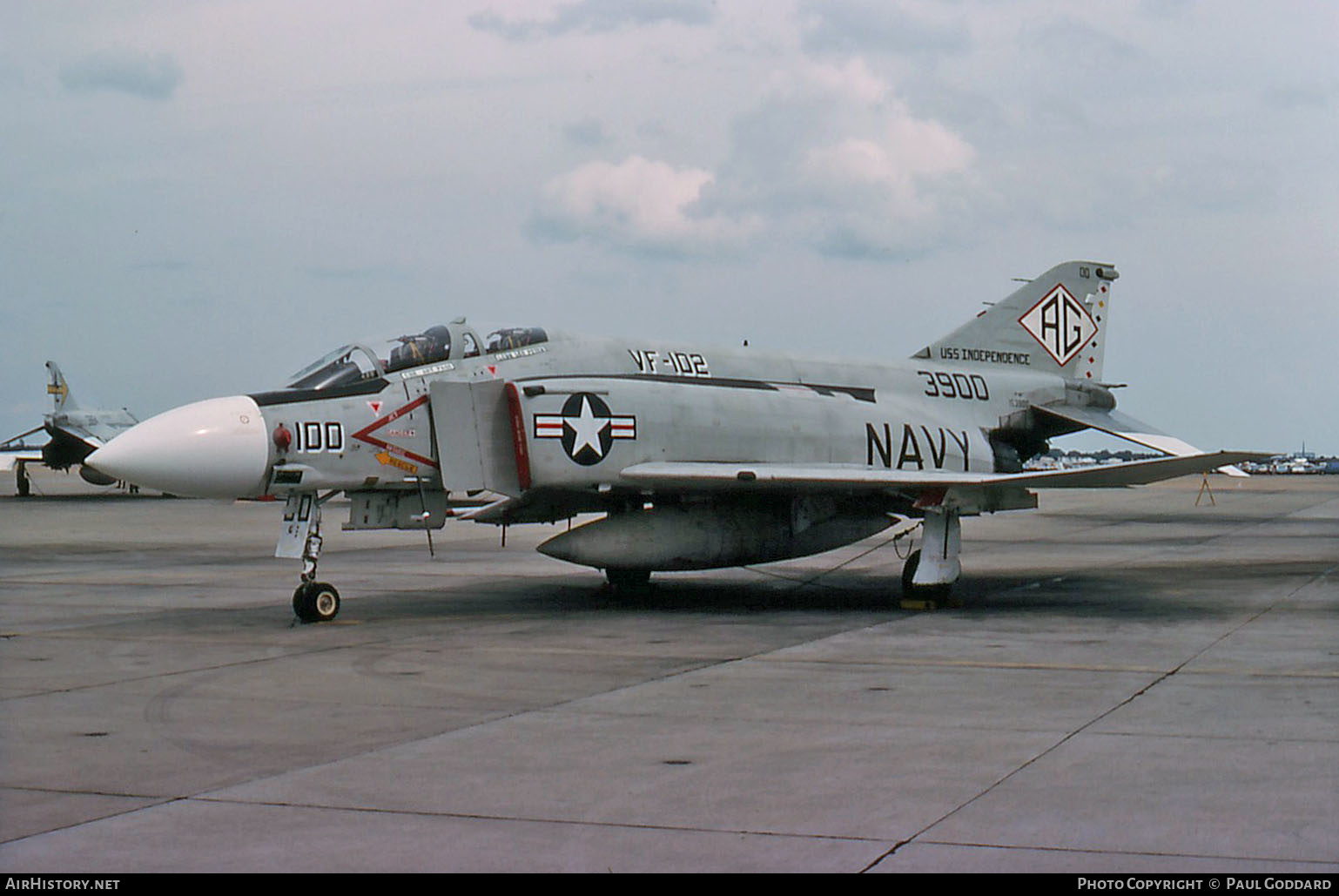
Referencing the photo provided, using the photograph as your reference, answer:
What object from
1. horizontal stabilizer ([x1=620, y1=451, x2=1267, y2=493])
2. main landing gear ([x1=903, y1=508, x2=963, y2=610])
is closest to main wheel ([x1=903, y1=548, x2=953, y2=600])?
main landing gear ([x1=903, y1=508, x2=963, y2=610])

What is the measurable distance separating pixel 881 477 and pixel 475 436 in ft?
12.6

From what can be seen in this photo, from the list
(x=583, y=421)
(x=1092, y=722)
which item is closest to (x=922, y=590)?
(x=583, y=421)

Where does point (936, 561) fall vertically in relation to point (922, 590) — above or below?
above

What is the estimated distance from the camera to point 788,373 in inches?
619

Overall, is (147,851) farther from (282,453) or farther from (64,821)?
(282,453)

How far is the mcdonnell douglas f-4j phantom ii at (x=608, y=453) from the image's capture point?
461 inches

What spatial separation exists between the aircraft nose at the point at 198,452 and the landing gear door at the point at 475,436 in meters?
1.61

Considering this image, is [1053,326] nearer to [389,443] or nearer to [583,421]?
[583,421]

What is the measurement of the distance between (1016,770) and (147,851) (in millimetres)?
3518

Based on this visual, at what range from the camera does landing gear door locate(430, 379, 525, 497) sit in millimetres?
12344

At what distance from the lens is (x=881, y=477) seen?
13.1 metres

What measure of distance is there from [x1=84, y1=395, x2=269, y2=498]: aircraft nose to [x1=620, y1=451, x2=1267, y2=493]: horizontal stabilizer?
11.4 ft

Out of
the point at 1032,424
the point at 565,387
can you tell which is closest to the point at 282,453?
the point at 565,387

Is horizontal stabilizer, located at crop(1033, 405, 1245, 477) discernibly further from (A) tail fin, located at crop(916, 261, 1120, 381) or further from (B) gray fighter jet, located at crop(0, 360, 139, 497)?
(B) gray fighter jet, located at crop(0, 360, 139, 497)
